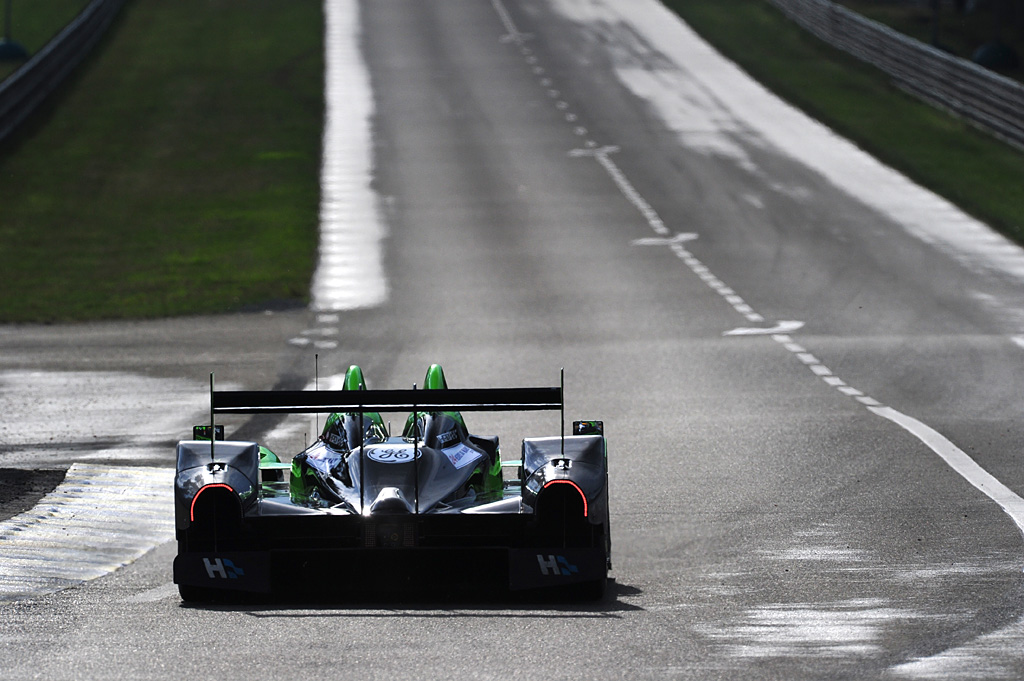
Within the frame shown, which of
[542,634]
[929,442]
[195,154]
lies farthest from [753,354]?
[195,154]

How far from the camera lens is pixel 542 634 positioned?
777cm

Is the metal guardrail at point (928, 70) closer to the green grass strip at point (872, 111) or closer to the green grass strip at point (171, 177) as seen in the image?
the green grass strip at point (872, 111)

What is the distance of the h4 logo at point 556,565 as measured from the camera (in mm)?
8586

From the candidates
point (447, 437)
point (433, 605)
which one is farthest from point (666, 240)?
point (433, 605)

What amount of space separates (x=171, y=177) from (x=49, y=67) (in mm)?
10807

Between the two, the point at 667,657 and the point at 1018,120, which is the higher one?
the point at 667,657

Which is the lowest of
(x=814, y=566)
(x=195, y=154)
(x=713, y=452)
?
(x=195, y=154)

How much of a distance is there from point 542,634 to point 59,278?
1824cm

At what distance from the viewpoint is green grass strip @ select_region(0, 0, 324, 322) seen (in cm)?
2380

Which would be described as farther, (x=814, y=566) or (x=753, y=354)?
(x=753, y=354)

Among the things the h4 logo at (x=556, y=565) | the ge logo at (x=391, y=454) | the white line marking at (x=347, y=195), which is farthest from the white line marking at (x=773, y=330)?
the h4 logo at (x=556, y=565)

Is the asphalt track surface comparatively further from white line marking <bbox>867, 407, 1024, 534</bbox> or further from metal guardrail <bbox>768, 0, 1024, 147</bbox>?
metal guardrail <bbox>768, 0, 1024, 147</bbox>

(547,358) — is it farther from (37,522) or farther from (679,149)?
(679,149)

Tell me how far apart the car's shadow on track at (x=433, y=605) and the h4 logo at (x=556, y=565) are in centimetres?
15
